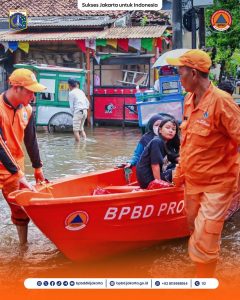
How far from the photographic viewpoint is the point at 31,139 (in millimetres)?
5340

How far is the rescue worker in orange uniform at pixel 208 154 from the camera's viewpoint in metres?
3.76

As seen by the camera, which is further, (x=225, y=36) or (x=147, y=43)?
(x=147, y=43)

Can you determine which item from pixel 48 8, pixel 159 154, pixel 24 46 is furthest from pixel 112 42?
pixel 159 154

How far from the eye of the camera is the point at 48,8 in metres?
19.2

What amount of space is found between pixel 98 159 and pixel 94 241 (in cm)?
573

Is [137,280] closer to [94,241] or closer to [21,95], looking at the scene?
[94,241]

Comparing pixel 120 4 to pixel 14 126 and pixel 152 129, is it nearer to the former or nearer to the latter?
pixel 152 129

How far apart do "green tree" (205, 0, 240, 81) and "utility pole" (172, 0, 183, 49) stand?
686mm

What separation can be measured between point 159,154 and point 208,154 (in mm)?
1432

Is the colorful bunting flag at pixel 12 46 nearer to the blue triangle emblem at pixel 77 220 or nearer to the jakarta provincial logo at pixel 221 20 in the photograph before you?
the jakarta provincial logo at pixel 221 20

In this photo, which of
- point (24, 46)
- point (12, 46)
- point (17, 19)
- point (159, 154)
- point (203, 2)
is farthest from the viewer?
point (17, 19)

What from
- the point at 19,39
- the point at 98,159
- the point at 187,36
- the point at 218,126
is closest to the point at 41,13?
the point at 19,39

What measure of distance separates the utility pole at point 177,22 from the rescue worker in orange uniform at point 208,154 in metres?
7.93

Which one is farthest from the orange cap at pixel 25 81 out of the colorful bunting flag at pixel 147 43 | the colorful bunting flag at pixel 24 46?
the colorful bunting flag at pixel 24 46
